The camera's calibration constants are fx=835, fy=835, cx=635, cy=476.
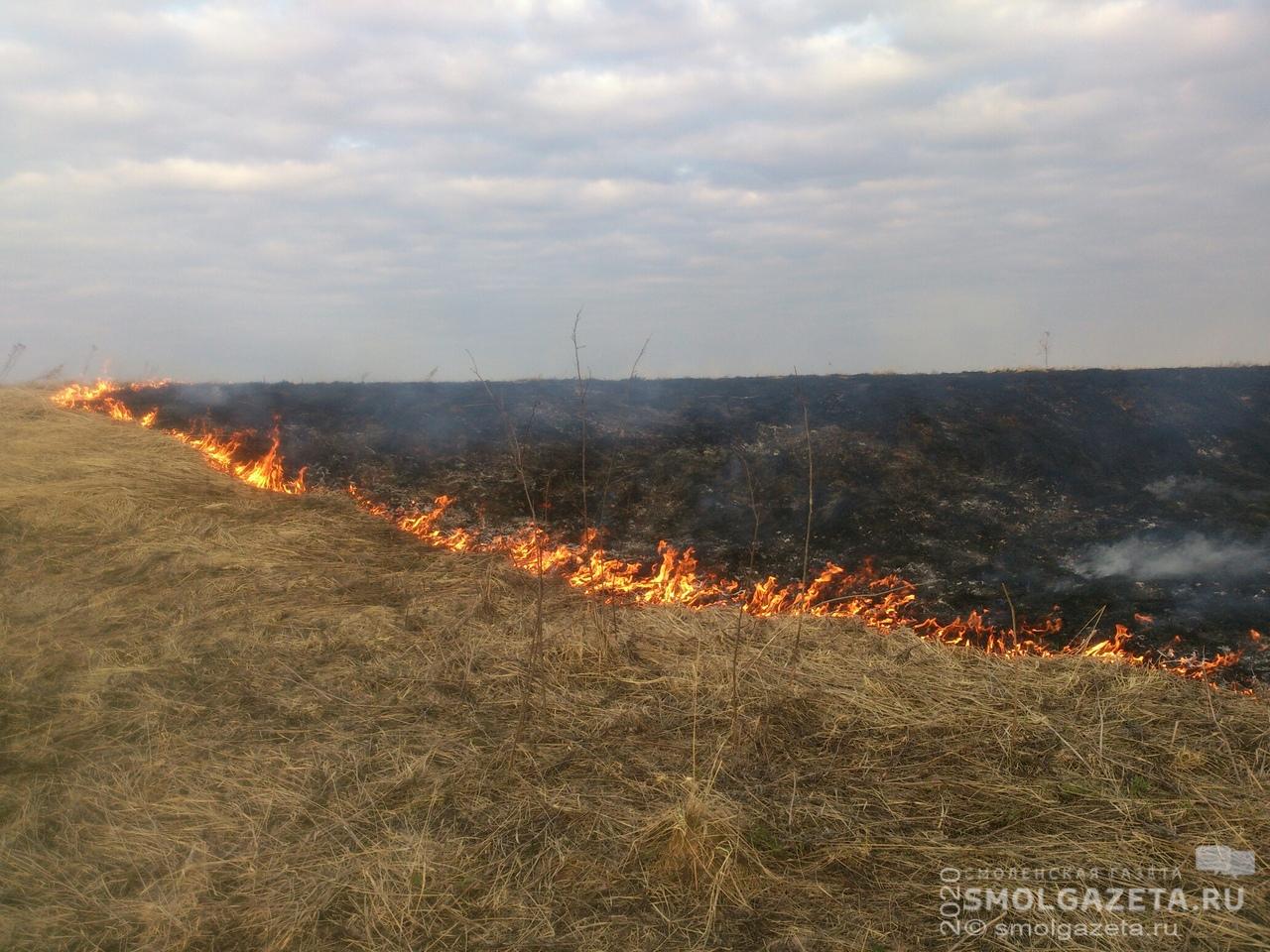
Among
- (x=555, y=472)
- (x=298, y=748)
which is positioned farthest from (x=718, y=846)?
(x=555, y=472)

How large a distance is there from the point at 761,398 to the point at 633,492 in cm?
244

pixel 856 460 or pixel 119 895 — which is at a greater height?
pixel 856 460

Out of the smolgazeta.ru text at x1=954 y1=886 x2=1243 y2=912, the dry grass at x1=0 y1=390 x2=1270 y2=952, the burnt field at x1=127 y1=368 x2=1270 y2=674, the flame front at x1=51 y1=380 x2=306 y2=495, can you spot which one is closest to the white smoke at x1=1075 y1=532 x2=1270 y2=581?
the burnt field at x1=127 y1=368 x2=1270 y2=674

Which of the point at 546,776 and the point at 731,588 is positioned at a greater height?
the point at 731,588

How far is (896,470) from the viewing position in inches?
302

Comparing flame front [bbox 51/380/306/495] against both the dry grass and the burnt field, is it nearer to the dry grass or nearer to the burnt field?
the burnt field

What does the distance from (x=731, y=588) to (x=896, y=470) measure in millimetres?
2484

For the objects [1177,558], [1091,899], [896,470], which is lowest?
[1091,899]

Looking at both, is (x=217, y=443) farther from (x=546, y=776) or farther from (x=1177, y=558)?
(x=1177, y=558)

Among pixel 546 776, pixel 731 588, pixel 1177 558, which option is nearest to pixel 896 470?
pixel 1177 558

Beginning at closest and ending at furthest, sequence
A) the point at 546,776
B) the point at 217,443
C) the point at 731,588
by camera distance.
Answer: the point at 546,776, the point at 731,588, the point at 217,443

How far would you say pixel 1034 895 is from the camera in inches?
110

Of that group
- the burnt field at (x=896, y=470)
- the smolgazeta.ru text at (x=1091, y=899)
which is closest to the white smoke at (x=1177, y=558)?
the burnt field at (x=896, y=470)

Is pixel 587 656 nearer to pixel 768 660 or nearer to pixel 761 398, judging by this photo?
pixel 768 660
